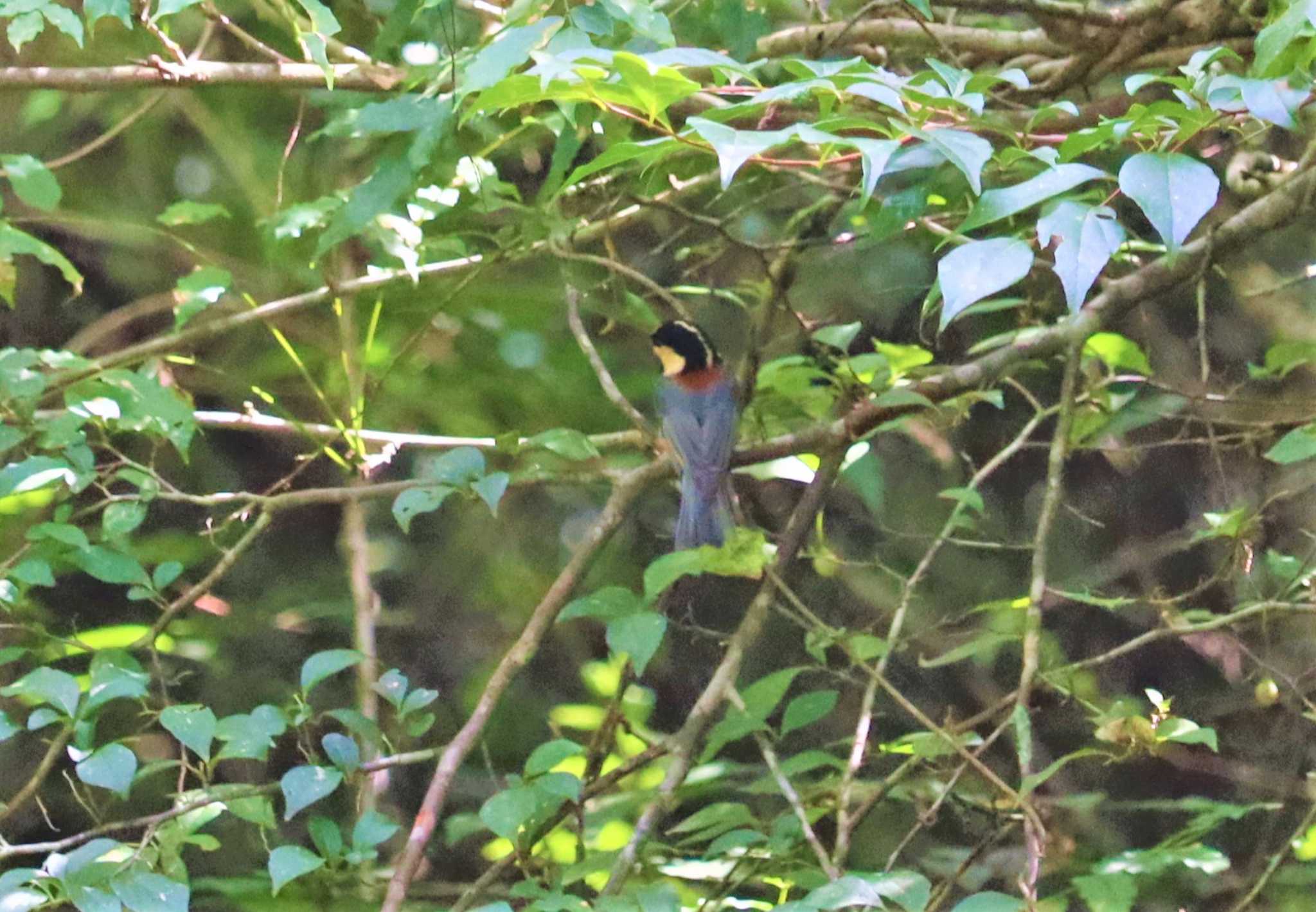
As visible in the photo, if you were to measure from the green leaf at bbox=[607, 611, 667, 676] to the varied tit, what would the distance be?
1.53ft

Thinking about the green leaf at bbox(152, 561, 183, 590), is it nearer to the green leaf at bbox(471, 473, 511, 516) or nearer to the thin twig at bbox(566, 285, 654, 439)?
the green leaf at bbox(471, 473, 511, 516)

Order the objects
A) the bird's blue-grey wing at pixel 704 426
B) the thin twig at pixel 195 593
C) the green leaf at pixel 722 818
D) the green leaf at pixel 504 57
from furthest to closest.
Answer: the bird's blue-grey wing at pixel 704 426 < the thin twig at pixel 195 593 < the green leaf at pixel 722 818 < the green leaf at pixel 504 57

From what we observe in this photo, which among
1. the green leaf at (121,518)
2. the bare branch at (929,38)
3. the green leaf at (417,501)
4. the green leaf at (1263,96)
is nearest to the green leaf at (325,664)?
the green leaf at (417,501)

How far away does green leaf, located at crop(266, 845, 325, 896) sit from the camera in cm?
121

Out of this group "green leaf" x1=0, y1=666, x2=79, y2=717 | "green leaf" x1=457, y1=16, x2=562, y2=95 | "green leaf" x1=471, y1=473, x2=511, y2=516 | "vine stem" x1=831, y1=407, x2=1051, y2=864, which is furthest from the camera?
"vine stem" x1=831, y1=407, x2=1051, y2=864

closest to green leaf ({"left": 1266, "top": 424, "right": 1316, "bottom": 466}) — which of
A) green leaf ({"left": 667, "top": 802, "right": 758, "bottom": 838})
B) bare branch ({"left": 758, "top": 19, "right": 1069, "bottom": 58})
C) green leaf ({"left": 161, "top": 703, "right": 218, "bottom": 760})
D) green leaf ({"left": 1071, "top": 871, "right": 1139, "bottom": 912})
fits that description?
green leaf ({"left": 1071, "top": 871, "right": 1139, "bottom": 912})

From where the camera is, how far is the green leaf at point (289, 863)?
1210 millimetres

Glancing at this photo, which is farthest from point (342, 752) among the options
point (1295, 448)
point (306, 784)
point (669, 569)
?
point (1295, 448)

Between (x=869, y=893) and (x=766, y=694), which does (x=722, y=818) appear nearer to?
(x=766, y=694)

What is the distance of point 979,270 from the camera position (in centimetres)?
90

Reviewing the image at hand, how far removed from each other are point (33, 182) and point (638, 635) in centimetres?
113

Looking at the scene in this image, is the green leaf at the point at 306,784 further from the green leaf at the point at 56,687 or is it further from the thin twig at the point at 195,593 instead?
the thin twig at the point at 195,593

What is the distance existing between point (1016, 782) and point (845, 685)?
1.58 feet

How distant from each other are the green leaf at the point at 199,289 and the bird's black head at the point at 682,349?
2.67ft
